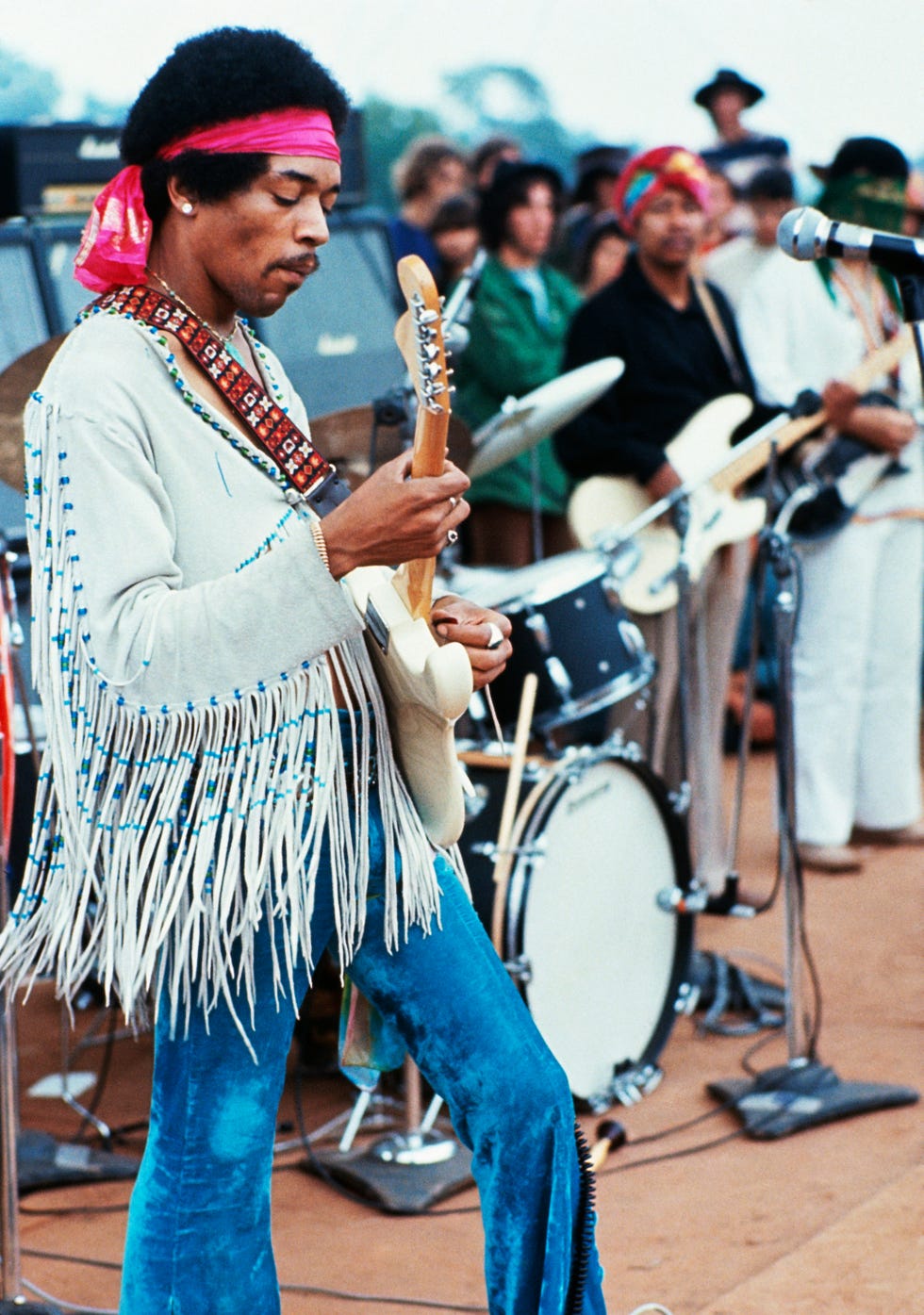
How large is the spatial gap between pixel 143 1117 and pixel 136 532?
237cm

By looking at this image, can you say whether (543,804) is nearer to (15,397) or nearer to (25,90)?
A: (15,397)

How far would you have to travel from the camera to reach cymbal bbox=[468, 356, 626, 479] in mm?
3768

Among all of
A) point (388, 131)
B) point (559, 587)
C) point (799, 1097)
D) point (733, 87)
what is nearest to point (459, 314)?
point (559, 587)

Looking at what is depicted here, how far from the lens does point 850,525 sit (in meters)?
5.34

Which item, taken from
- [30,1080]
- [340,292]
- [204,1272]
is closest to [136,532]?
[204,1272]

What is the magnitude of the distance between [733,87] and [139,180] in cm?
651

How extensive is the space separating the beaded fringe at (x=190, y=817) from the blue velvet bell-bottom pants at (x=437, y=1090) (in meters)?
0.05

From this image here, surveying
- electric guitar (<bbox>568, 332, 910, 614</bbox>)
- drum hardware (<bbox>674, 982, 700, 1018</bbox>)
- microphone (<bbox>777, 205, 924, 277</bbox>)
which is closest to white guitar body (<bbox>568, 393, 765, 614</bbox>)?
electric guitar (<bbox>568, 332, 910, 614</bbox>)

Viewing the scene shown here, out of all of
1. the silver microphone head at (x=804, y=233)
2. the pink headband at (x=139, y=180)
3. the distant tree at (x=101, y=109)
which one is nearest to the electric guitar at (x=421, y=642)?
the pink headband at (x=139, y=180)

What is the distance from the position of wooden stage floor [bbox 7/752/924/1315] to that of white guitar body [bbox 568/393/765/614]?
126cm

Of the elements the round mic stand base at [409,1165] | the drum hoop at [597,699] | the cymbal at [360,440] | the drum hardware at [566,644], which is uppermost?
the cymbal at [360,440]

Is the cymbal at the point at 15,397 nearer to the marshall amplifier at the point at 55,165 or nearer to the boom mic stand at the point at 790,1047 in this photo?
the boom mic stand at the point at 790,1047

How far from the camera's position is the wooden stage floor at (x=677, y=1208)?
2.72 meters

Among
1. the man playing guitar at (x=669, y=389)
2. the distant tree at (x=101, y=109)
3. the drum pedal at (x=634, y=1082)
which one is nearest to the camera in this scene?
the drum pedal at (x=634, y=1082)
